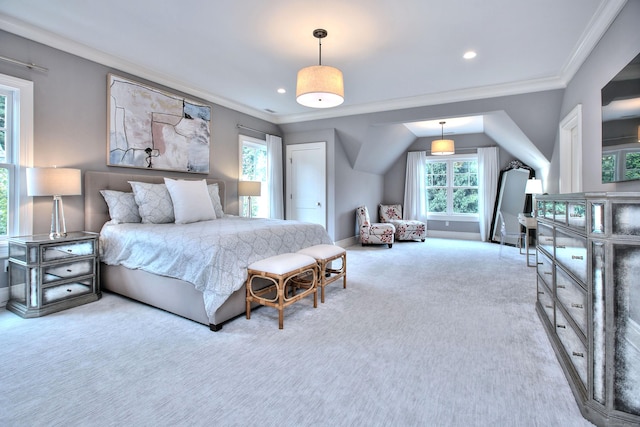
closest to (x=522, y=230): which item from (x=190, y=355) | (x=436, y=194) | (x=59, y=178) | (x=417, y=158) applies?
(x=436, y=194)

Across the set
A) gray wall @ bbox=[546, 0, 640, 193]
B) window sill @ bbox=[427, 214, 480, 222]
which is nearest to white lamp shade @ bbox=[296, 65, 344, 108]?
gray wall @ bbox=[546, 0, 640, 193]

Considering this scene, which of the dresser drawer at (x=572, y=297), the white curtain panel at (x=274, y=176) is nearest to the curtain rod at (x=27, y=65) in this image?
the white curtain panel at (x=274, y=176)

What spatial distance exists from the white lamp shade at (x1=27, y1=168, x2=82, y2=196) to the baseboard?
24.1 ft

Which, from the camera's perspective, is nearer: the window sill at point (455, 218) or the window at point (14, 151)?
the window at point (14, 151)

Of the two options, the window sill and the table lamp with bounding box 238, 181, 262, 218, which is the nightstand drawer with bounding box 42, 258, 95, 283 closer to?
the table lamp with bounding box 238, 181, 262, 218

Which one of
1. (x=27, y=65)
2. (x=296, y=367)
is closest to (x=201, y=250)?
(x=296, y=367)

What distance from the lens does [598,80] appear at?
287 centimetres

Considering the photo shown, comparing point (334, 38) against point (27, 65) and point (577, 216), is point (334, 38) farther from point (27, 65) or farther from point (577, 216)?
point (27, 65)

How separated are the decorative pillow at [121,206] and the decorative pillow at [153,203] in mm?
74

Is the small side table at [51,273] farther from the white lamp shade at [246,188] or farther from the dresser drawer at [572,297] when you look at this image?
the dresser drawer at [572,297]

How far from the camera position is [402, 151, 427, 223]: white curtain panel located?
789cm

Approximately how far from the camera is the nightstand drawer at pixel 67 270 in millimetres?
2700

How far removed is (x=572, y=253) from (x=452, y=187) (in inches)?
255

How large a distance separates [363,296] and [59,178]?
309 centimetres
